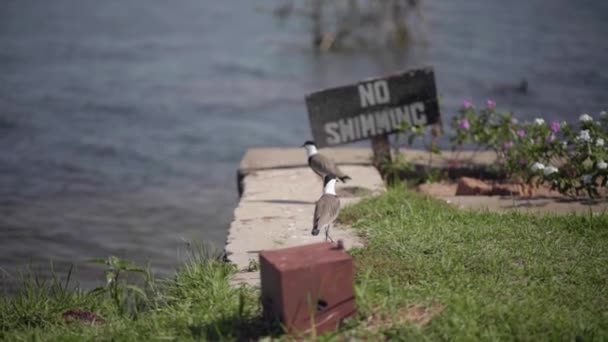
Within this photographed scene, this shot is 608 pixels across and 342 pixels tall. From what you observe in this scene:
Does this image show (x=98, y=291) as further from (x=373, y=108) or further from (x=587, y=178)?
(x=587, y=178)

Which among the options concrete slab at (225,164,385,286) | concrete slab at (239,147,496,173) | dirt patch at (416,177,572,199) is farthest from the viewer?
concrete slab at (239,147,496,173)

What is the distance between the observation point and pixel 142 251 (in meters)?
8.93

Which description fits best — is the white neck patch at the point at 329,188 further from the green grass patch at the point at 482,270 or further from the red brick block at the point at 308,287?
the red brick block at the point at 308,287

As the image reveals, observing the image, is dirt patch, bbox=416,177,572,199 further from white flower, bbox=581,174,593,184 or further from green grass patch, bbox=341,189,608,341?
green grass patch, bbox=341,189,608,341

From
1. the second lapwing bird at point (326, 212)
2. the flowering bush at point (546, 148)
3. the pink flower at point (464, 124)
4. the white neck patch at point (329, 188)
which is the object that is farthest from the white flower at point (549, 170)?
the second lapwing bird at point (326, 212)

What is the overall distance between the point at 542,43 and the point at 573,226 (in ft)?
44.6

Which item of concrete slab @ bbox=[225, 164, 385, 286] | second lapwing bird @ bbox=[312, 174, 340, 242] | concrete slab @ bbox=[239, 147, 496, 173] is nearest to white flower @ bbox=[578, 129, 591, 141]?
concrete slab @ bbox=[239, 147, 496, 173]

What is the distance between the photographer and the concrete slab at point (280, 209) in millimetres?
6414

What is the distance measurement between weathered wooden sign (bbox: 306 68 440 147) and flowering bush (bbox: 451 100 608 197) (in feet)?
1.32

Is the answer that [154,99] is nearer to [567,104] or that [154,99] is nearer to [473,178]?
[567,104]

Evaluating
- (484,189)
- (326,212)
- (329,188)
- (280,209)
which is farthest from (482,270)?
(484,189)

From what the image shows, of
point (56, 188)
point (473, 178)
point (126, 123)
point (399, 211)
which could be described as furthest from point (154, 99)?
point (399, 211)

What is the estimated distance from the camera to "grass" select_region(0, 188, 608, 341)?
16.0 ft

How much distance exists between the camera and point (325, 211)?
240 inches
